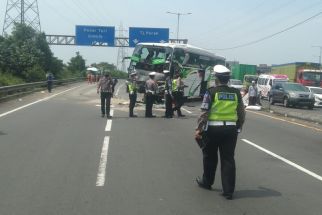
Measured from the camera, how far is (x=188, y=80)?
31750 millimetres

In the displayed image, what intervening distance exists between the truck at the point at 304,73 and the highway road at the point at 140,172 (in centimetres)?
2992

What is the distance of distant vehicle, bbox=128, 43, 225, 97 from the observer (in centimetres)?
3073

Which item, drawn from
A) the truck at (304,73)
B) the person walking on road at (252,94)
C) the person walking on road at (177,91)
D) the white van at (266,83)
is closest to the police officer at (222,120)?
the person walking on road at (177,91)

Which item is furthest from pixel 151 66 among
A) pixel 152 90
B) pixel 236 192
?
pixel 236 192

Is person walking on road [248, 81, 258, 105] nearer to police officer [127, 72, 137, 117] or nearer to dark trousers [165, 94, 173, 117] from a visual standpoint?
dark trousers [165, 94, 173, 117]

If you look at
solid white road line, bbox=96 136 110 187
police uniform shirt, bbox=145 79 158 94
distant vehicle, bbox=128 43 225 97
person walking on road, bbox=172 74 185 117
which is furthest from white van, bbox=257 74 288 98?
solid white road line, bbox=96 136 110 187

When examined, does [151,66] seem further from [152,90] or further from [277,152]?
[277,152]

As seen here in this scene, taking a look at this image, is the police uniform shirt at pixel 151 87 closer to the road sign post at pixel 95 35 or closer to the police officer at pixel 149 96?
the police officer at pixel 149 96

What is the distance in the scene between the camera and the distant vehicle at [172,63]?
30734 millimetres

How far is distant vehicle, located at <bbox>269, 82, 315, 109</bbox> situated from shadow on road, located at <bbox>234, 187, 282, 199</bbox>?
84.9 feet

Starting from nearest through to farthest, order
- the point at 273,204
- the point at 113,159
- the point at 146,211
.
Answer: the point at 146,211, the point at 273,204, the point at 113,159

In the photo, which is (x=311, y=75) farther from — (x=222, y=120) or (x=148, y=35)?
(x=222, y=120)

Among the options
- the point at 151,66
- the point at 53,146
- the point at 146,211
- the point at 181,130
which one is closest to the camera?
the point at 146,211

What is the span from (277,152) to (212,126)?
5.02 m
